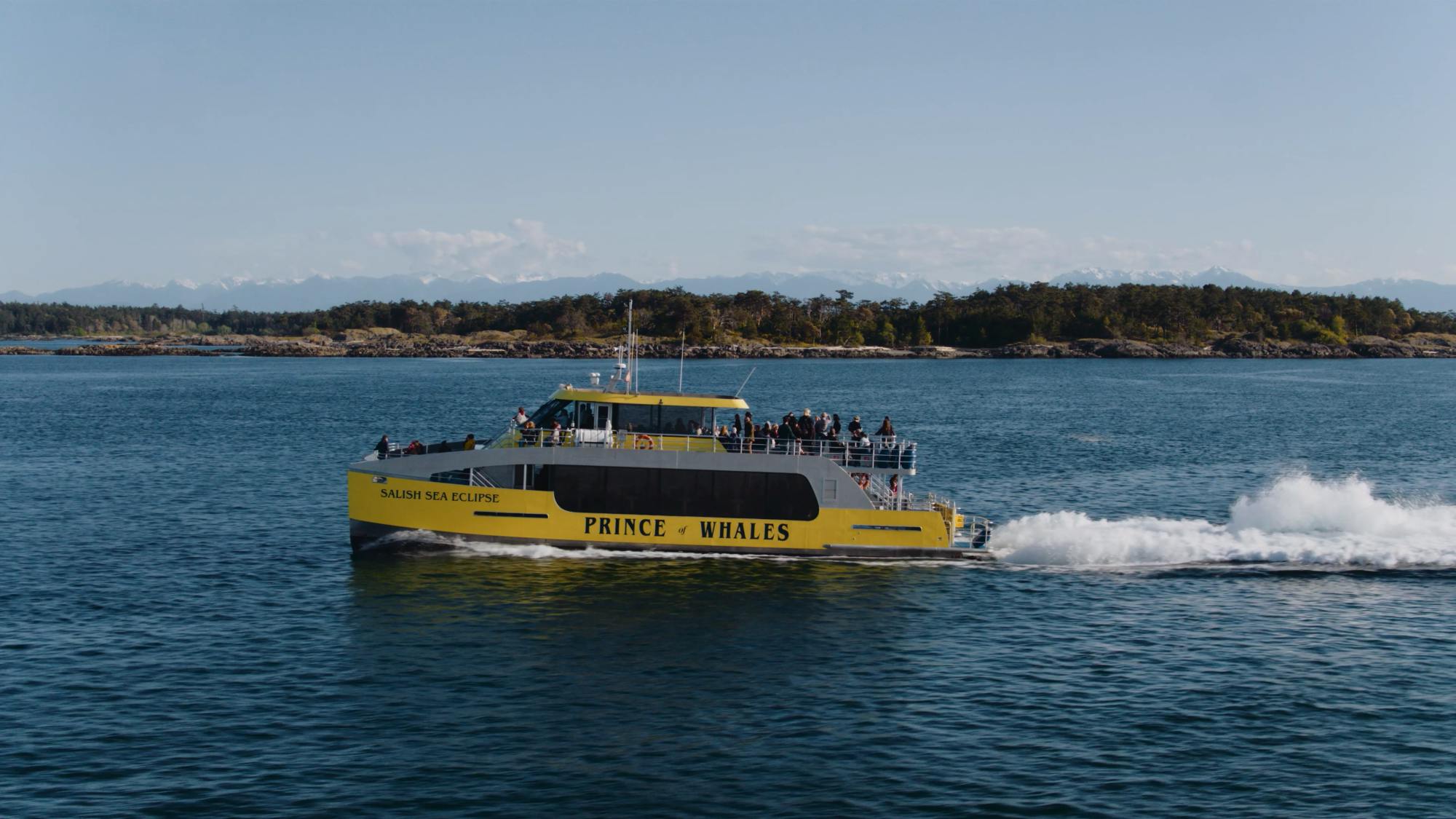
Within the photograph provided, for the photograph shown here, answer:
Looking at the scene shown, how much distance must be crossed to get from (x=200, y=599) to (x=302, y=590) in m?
2.25

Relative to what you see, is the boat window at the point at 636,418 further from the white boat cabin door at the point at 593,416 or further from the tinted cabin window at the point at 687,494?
the tinted cabin window at the point at 687,494

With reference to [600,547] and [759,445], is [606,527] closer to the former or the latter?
[600,547]

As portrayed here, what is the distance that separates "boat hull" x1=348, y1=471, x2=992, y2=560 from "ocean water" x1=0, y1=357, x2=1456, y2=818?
0.56 meters

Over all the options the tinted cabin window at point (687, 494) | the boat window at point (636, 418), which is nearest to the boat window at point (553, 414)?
the boat window at point (636, 418)

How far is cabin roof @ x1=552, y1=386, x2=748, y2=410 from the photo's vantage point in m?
32.1

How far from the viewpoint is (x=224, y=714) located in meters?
20.0

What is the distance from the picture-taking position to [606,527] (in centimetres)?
3097

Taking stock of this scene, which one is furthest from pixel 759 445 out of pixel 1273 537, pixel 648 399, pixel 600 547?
pixel 1273 537

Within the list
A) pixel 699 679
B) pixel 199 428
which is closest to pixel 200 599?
pixel 699 679

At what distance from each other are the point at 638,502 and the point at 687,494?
1310mm

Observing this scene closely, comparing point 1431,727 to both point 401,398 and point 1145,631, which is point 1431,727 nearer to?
point 1145,631

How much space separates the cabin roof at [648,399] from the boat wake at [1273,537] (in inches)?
341

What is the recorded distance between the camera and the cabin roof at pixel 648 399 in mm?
32062

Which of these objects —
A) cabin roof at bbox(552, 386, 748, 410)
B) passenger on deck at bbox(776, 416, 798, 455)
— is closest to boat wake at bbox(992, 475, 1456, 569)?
passenger on deck at bbox(776, 416, 798, 455)
